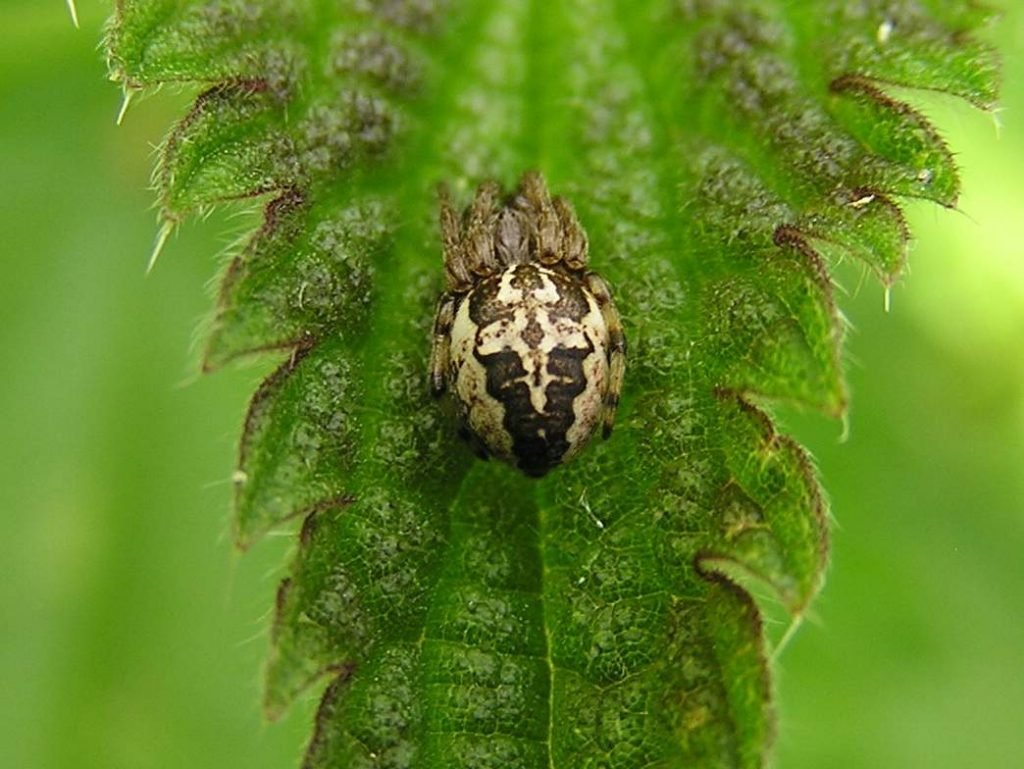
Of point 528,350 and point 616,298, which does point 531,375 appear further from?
point 616,298

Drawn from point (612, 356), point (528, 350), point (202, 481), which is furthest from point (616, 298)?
point (202, 481)

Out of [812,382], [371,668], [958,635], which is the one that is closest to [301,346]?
[371,668]

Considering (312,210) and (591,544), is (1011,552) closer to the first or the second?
(591,544)

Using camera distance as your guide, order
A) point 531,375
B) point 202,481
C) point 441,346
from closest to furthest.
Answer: point 531,375
point 441,346
point 202,481

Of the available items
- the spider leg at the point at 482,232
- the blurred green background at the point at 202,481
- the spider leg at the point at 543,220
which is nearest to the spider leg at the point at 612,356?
the spider leg at the point at 543,220

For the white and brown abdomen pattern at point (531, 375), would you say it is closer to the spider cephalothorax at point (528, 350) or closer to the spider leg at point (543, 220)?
the spider cephalothorax at point (528, 350)

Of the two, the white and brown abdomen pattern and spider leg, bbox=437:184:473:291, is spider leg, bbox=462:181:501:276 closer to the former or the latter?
spider leg, bbox=437:184:473:291
